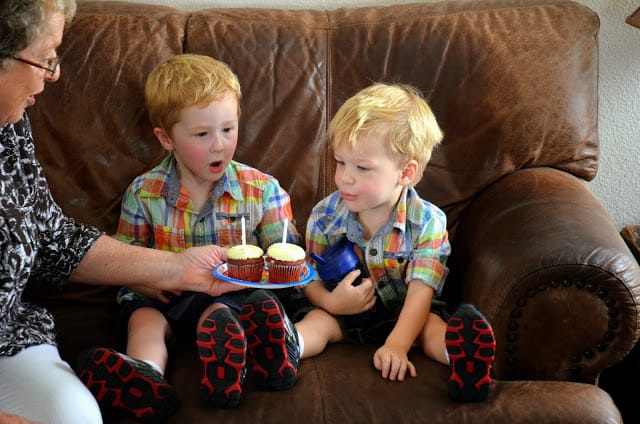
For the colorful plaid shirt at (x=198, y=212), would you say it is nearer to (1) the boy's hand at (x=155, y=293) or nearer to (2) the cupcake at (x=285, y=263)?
(1) the boy's hand at (x=155, y=293)

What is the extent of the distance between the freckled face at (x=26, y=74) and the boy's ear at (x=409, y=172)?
848mm

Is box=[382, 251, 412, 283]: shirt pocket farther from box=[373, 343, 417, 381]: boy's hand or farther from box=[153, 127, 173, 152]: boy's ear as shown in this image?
box=[153, 127, 173, 152]: boy's ear

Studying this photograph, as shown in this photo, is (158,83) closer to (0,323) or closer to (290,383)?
(0,323)

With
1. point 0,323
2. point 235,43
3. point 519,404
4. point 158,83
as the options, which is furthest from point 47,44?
point 519,404

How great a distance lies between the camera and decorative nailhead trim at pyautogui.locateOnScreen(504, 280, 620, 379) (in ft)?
5.74

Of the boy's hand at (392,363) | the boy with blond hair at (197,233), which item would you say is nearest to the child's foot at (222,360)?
the boy with blond hair at (197,233)

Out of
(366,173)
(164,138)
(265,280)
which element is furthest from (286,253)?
(164,138)

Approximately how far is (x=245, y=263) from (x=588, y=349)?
786mm

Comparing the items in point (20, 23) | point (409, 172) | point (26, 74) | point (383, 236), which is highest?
point (20, 23)

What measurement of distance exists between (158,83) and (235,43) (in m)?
0.32

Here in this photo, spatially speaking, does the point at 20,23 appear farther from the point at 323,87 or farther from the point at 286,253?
the point at 323,87

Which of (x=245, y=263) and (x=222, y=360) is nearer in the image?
(x=222, y=360)

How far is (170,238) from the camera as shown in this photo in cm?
217

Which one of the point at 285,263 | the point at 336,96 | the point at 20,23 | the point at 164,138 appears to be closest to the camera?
the point at 20,23
